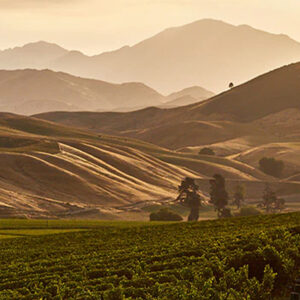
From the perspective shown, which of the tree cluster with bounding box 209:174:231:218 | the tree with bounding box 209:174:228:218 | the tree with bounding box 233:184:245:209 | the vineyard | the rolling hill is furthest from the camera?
the tree with bounding box 233:184:245:209

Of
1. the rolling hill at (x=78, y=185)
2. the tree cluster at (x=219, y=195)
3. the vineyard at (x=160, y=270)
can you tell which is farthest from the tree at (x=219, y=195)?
the vineyard at (x=160, y=270)

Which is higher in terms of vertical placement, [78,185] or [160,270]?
[78,185]

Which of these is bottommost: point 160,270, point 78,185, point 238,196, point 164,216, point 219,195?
point 164,216

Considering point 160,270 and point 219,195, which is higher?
point 219,195

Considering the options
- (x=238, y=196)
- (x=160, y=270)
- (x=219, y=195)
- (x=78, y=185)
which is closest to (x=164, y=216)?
(x=219, y=195)

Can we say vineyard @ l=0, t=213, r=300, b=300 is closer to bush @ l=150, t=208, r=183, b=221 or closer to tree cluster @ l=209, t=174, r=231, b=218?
bush @ l=150, t=208, r=183, b=221

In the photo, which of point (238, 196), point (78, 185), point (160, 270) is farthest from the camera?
point (238, 196)

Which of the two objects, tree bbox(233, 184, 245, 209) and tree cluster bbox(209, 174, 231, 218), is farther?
tree bbox(233, 184, 245, 209)

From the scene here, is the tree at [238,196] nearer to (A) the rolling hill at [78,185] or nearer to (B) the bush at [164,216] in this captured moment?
(A) the rolling hill at [78,185]

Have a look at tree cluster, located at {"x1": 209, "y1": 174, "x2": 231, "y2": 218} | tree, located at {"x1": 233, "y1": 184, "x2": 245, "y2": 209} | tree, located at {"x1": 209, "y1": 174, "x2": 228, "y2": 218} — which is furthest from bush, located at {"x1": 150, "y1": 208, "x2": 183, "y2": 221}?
tree, located at {"x1": 233, "y1": 184, "x2": 245, "y2": 209}

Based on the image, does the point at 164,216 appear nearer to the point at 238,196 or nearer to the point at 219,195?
the point at 219,195

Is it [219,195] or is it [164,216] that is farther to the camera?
[219,195]

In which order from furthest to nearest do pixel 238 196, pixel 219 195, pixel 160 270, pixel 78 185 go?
pixel 238 196 < pixel 78 185 < pixel 219 195 < pixel 160 270

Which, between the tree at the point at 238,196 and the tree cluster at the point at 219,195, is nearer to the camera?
the tree cluster at the point at 219,195
